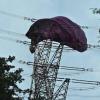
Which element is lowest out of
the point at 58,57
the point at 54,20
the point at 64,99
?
the point at 64,99

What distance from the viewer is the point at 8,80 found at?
59.7 m

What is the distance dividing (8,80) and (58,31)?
7766 mm

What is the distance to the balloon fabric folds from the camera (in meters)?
60.9

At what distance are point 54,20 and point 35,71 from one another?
244 inches

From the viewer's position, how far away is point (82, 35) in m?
60.9

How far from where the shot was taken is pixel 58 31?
63.0m

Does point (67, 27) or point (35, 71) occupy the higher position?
point (67, 27)

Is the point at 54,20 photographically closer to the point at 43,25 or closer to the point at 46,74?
the point at 43,25

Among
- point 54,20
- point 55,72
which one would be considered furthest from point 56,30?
point 55,72

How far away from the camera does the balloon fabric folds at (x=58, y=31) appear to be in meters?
60.9

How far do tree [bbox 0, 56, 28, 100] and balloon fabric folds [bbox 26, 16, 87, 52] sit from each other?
12.2 ft

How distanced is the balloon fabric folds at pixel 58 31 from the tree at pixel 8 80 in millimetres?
3710

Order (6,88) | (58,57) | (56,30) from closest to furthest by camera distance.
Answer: (6,88)
(56,30)
(58,57)

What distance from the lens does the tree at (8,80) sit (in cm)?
5885
